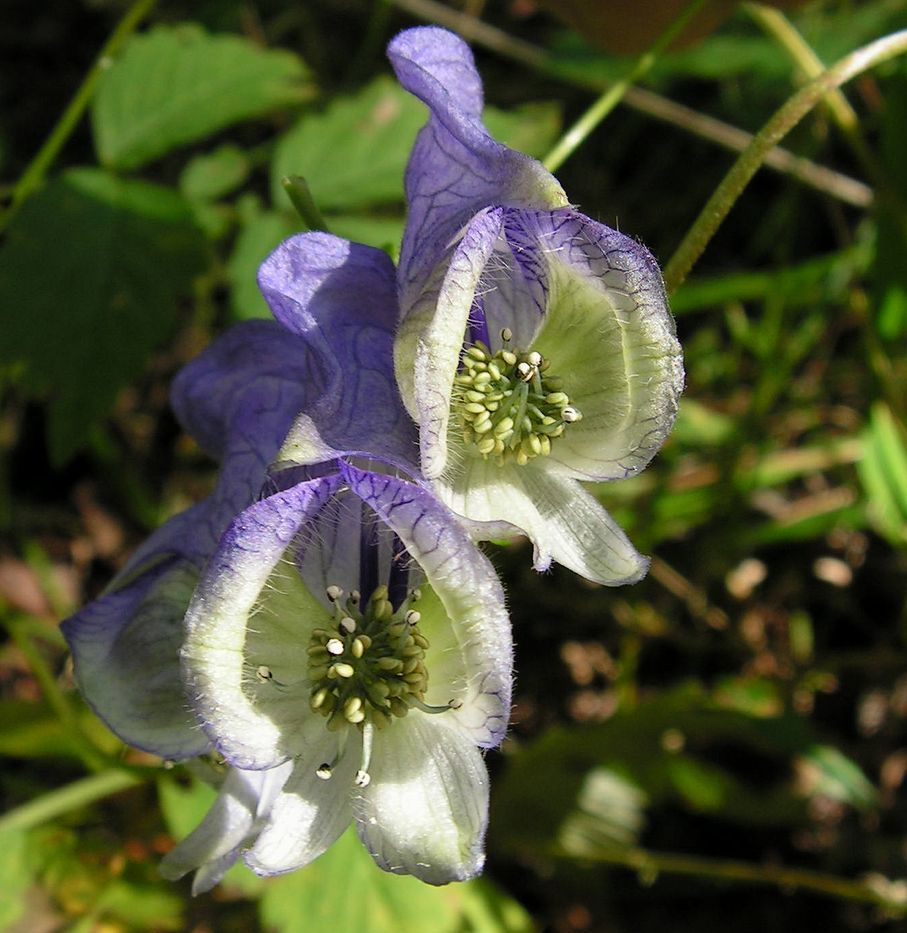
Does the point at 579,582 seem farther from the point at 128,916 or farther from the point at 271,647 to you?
the point at 271,647

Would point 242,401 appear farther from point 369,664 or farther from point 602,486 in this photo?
point 602,486

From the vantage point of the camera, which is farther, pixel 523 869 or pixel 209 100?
pixel 523 869

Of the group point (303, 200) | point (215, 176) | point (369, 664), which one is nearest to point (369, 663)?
point (369, 664)

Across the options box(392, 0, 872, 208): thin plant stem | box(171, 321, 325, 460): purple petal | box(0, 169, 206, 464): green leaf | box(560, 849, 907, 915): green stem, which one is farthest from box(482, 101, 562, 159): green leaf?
box(560, 849, 907, 915): green stem

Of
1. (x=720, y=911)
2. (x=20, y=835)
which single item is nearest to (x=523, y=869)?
(x=720, y=911)

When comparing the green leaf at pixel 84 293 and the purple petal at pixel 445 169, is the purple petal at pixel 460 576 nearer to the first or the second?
the purple petal at pixel 445 169

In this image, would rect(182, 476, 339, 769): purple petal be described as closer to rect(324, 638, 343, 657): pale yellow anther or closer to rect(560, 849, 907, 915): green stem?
rect(324, 638, 343, 657): pale yellow anther
